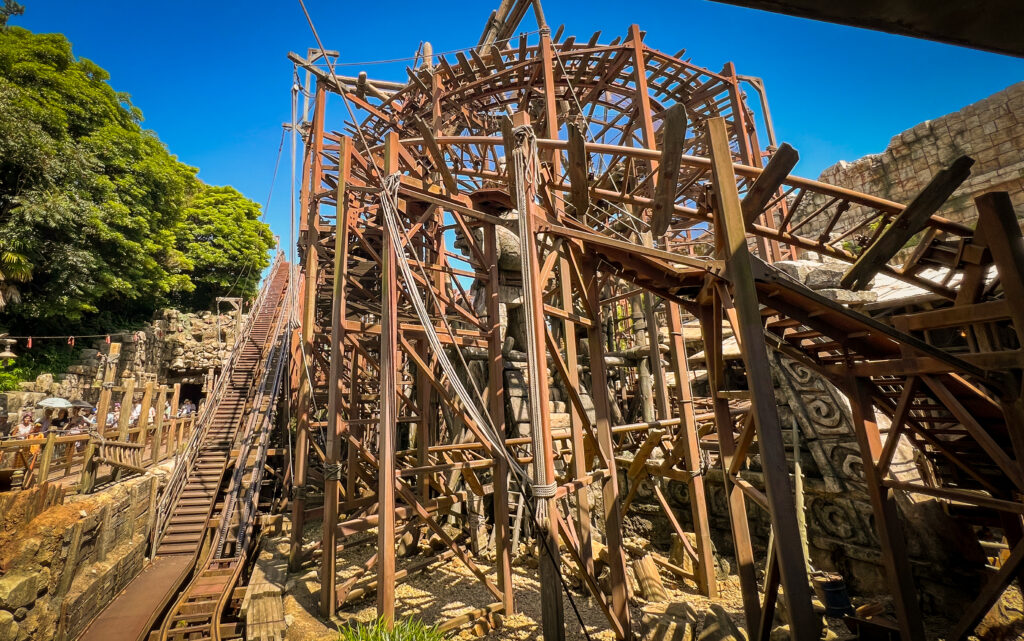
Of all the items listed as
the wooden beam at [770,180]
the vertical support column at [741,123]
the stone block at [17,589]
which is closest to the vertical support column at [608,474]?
the wooden beam at [770,180]

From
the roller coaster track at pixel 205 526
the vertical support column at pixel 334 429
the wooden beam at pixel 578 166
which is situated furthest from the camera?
the roller coaster track at pixel 205 526

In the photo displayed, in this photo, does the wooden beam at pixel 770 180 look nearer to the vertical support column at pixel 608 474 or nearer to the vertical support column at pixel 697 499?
the vertical support column at pixel 608 474

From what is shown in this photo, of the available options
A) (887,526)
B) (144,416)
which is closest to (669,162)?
(887,526)

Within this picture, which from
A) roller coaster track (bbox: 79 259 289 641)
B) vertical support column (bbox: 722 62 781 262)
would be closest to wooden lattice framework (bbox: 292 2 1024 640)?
roller coaster track (bbox: 79 259 289 641)

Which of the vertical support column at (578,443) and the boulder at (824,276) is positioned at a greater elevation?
the boulder at (824,276)

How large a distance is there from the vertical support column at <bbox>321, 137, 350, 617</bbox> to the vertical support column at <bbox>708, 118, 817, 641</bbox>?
524 cm

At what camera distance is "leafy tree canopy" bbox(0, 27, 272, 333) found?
15898 mm

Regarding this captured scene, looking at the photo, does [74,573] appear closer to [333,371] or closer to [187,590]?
[187,590]

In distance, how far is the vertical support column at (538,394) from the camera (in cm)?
385

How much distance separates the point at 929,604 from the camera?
5707 mm

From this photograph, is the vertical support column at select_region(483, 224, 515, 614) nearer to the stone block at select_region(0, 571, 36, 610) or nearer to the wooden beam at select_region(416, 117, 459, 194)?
the wooden beam at select_region(416, 117, 459, 194)

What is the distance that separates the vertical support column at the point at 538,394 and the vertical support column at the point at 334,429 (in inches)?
129

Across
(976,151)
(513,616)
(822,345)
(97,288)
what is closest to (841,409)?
(822,345)

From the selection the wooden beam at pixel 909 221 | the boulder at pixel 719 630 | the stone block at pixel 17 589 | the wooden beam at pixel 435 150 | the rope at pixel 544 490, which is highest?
the wooden beam at pixel 435 150
